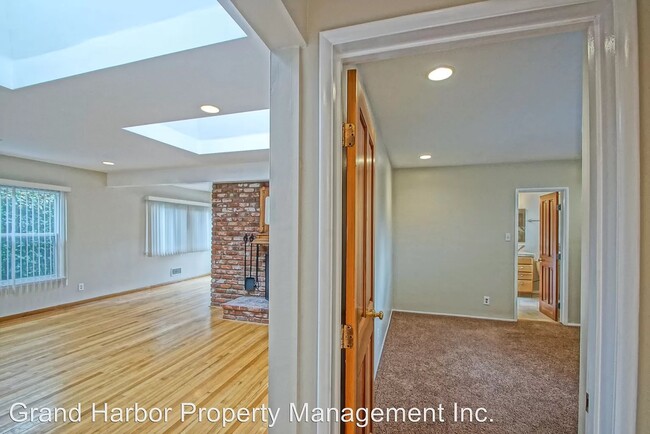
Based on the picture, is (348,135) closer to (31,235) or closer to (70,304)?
(31,235)

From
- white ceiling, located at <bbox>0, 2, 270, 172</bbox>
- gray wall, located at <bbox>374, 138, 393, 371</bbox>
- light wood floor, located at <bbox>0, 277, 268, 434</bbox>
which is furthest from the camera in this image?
gray wall, located at <bbox>374, 138, 393, 371</bbox>

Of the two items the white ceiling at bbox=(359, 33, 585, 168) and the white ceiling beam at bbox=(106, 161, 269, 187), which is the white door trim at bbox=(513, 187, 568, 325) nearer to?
the white ceiling at bbox=(359, 33, 585, 168)

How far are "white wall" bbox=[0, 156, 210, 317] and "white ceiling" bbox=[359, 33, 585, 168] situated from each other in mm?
5350

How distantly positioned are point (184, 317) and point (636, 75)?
5140mm

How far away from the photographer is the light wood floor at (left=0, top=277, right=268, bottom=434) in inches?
88.6

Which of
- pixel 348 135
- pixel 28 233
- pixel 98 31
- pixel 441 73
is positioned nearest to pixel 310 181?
pixel 348 135

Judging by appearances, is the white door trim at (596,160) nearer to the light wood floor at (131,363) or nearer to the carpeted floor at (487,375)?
the carpeted floor at (487,375)

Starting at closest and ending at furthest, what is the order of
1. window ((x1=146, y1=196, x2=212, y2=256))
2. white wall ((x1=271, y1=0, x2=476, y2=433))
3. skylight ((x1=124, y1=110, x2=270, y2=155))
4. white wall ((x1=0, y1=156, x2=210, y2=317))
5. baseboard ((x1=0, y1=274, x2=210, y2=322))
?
white wall ((x1=271, y1=0, x2=476, y2=433))
skylight ((x1=124, y1=110, x2=270, y2=155))
baseboard ((x1=0, y1=274, x2=210, y2=322))
white wall ((x1=0, y1=156, x2=210, y2=317))
window ((x1=146, y1=196, x2=212, y2=256))

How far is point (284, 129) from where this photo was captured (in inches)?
38.1

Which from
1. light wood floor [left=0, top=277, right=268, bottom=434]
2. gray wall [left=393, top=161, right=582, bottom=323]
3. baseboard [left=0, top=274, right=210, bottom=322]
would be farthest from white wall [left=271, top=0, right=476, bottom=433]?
baseboard [left=0, top=274, right=210, bottom=322]

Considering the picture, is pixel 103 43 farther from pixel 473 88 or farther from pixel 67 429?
pixel 67 429

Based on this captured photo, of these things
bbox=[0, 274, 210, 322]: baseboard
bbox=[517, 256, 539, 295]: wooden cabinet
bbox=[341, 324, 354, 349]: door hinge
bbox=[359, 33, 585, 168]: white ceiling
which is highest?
bbox=[359, 33, 585, 168]: white ceiling

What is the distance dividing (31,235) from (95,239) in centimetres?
97

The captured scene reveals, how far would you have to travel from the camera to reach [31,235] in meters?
4.37
